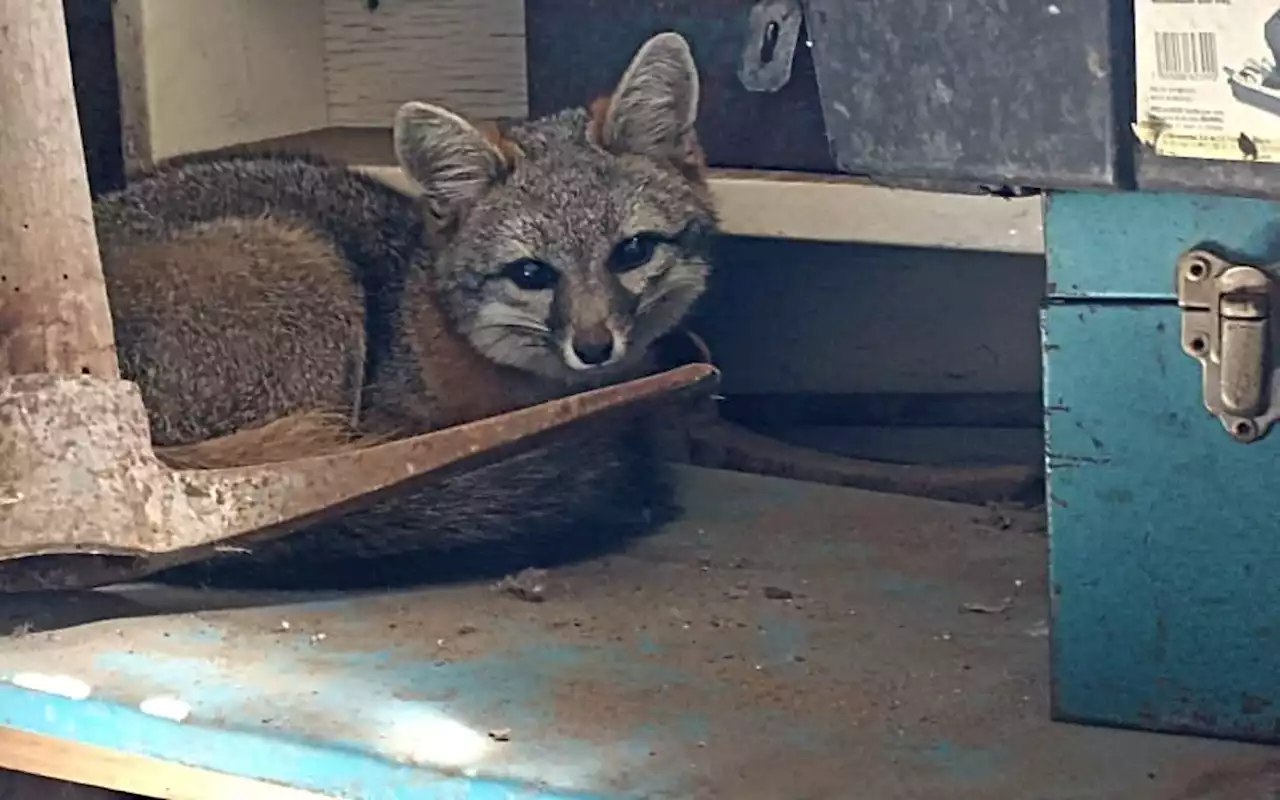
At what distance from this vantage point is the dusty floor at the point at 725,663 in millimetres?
804

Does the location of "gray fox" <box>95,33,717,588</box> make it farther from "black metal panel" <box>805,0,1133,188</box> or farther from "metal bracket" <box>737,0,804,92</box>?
"black metal panel" <box>805,0,1133,188</box>

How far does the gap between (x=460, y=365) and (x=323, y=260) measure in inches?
5.4

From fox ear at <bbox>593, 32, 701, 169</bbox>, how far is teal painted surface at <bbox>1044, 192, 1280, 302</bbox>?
0.57 m

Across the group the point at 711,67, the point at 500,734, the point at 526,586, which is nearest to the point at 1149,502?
the point at 500,734

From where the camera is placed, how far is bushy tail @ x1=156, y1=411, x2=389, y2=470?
110 centimetres

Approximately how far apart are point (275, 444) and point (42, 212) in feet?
0.85

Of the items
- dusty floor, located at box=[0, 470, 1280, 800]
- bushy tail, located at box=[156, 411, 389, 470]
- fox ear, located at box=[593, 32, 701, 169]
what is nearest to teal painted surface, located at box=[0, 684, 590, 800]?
dusty floor, located at box=[0, 470, 1280, 800]

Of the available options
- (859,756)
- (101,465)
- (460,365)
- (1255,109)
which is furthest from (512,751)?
(460,365)

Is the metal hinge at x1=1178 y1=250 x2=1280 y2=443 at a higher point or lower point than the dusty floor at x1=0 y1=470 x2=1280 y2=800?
higher

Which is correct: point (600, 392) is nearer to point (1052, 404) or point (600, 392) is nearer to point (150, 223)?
point (1052, 404)

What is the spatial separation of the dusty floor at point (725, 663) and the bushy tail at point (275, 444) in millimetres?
92

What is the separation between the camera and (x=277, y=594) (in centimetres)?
112

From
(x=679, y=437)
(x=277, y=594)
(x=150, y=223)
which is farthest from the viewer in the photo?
(x=679, y=437)

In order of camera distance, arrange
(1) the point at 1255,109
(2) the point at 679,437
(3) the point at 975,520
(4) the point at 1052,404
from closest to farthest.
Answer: (1) the point at 1255,109 < (4) the point at 1052,404 < (3) the point at 975,520 < (2) the point at 679,437
